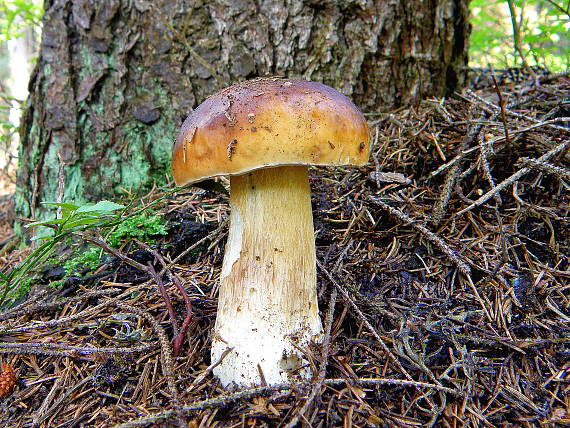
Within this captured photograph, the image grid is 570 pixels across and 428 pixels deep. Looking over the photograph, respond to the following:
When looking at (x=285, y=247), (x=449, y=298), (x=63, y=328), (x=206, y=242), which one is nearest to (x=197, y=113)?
(x=285, y=247)

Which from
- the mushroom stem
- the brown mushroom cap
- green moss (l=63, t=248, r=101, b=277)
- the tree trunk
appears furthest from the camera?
the tree trunk

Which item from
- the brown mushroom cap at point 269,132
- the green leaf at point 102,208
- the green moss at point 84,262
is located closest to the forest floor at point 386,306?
the green moss at point 84,262

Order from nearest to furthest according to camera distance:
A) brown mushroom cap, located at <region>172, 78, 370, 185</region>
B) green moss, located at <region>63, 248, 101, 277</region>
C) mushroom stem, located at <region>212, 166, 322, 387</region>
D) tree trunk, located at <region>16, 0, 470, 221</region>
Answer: brown mushroom cap, located at <region>172, 78, 370, 185</region> → mushroom stem, located at <region>212, 166, 322, 387</region> → green moss, located at <region>63, 248, 101, 277</region> → tree trunk, located at <region>16, 0, 470, 221</region>

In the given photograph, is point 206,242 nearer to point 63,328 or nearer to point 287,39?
point 63,328

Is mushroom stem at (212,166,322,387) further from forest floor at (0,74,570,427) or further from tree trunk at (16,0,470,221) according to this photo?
tree trunk at (16,0,470,221)

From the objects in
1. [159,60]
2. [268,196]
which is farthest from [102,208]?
[159,60]

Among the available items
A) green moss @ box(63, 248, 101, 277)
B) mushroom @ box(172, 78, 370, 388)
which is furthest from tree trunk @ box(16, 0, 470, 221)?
mushroom @ box(172, 78, 370, 388)

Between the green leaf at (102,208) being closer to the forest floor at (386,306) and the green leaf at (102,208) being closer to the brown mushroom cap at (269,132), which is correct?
the brown mushroom cap at (269,132)
